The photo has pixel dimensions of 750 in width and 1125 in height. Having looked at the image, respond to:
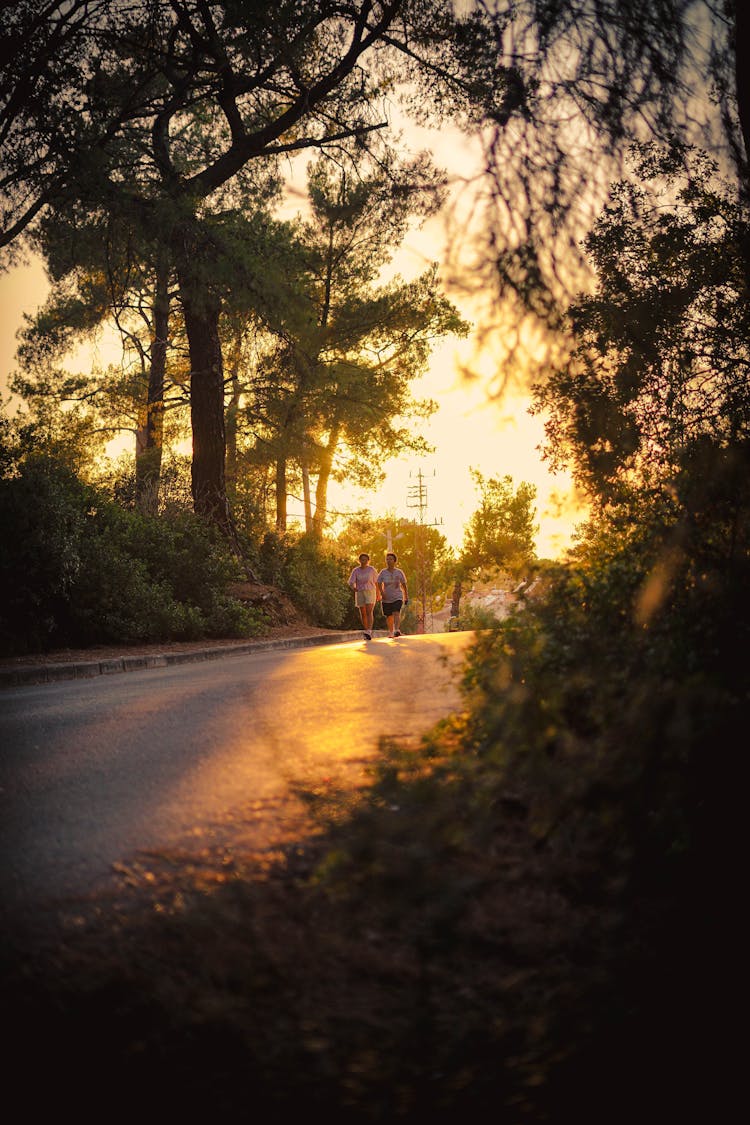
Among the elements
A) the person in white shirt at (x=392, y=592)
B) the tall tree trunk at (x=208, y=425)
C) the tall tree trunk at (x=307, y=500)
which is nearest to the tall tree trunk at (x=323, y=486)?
the tall tree trunk at (x=307, y=500)

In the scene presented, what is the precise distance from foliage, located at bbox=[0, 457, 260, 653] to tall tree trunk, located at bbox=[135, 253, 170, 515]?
1523 mm

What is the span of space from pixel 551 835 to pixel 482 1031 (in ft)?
4.10

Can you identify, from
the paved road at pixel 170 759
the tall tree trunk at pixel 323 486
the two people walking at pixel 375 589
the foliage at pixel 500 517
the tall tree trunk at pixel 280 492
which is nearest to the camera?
the paved road at pixel 170 759

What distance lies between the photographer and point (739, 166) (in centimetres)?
731

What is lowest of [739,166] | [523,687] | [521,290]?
[523,687]

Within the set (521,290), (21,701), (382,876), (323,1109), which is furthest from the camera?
(21,701)

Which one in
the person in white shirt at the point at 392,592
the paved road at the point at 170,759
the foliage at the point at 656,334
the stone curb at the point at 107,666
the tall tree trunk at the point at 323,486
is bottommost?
the paved road at the point at 170,759

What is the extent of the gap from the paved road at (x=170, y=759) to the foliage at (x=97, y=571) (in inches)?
167

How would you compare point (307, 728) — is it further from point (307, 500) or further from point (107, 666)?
point (307, 500)

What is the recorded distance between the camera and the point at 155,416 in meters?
35.0

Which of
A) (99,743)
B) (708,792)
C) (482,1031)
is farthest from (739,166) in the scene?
(482,1031)

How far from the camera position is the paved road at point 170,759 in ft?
14.0

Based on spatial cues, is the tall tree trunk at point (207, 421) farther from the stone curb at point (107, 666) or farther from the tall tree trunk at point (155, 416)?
the stone curb at point (107, 666)

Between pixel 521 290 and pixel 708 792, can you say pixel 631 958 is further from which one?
pixel 521 290
